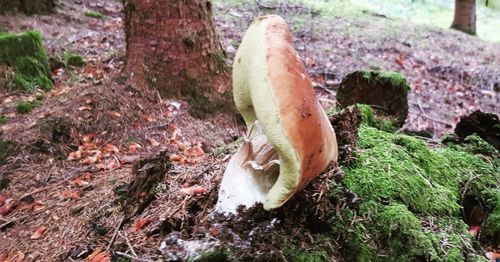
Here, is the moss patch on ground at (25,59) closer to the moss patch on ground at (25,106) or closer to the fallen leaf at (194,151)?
the moss patch on ground at (25,106)

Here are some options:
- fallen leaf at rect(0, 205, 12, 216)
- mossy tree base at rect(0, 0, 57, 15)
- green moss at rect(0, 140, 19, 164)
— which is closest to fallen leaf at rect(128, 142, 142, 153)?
green moss at rect(0, 140, 19, 164)

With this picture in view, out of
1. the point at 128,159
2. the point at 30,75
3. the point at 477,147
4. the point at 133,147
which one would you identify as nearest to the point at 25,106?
the point at 30,75

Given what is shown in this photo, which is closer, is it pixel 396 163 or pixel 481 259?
pixel 481 259

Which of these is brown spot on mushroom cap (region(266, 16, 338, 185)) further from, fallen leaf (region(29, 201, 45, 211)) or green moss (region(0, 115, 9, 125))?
green moss (region(0, 115, 9, 125))

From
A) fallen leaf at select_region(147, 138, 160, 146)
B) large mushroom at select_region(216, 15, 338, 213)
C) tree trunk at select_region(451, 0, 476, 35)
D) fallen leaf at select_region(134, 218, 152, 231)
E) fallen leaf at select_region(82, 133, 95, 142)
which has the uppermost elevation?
large mushroom at select_region(216, 15, 338, 213)

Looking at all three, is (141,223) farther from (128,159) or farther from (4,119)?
(4,119)

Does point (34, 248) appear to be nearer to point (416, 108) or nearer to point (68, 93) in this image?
point (68, 93)

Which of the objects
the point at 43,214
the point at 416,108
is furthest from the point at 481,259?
the point at 416,108
